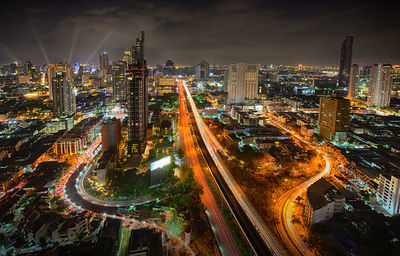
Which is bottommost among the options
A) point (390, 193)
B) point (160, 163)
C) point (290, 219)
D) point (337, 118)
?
point (290, 219)

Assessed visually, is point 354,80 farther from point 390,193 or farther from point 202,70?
point 390,193

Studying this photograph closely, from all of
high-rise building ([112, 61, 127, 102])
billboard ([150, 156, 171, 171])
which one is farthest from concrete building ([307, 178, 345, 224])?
high-rise building ([112, 61, 127, 102])

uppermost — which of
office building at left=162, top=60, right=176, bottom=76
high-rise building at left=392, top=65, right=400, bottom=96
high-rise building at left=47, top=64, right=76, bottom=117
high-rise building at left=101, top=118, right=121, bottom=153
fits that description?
office building at left=162, top=60, right=176, bottom=76

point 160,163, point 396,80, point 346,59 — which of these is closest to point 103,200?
point 160,163

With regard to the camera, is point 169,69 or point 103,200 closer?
point 103,200

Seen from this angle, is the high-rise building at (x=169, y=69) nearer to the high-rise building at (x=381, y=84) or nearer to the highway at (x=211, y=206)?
the high-rise building at (x=381, y=84)

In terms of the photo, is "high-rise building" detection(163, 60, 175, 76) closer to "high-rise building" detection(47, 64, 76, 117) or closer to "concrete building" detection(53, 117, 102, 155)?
"high-rise building" detection(47, 64, 76, 117)
